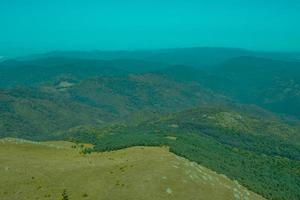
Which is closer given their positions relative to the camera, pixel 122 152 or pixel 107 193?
pixel 107 193

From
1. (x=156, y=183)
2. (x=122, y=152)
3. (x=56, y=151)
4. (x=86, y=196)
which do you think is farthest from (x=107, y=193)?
(x=56, y=151)

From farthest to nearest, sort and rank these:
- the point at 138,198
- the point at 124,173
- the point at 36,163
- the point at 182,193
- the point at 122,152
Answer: the point at 122,152, the point at 36,163, the point at 124,173, the point at 182,193, the point at 138,198

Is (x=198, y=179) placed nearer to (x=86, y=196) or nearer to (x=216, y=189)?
(x=216, y=189)

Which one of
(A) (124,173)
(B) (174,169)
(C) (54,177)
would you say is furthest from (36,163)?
(B) (174,169)

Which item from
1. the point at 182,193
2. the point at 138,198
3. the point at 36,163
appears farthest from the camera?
the point at 36,163

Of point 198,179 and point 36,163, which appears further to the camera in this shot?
point 36,163

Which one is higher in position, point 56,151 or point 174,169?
point 174,169

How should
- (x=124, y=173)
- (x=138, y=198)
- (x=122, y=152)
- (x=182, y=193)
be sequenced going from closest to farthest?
(x=138, y=198) → (x=182, y=193) → (x=124, y=173) → (x=122, y=152)

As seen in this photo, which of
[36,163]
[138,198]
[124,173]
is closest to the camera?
[138,198]

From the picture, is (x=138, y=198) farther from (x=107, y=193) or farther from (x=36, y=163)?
(x=36, y=163)
